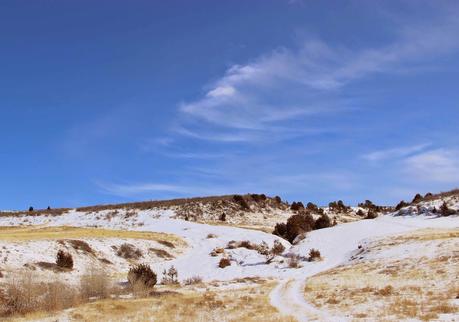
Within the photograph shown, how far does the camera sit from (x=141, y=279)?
31031 mm

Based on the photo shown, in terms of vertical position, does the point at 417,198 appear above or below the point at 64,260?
above

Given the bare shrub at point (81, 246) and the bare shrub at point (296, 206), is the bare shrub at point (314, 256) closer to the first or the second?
the bare shrub at point (81, 246)

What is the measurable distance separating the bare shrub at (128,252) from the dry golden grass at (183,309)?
668 inches

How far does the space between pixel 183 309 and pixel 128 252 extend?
23424 mm

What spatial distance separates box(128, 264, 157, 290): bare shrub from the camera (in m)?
30.1

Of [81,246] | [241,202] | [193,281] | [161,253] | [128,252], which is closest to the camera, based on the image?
[193,281]

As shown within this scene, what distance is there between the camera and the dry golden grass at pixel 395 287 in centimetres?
1955

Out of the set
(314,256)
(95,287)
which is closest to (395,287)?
(95,287)

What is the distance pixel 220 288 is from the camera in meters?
32.6

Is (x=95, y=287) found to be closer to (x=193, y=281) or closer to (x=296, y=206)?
(x=193, y=281)

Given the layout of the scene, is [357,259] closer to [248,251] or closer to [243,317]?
[248,251]

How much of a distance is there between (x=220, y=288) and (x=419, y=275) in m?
12.6

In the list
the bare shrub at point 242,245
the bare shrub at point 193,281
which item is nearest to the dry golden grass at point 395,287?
the bare shrub at point 193,281

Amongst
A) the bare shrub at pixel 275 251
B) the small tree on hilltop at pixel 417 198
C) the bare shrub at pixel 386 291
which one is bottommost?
the bare shrub at pixel 386 291
